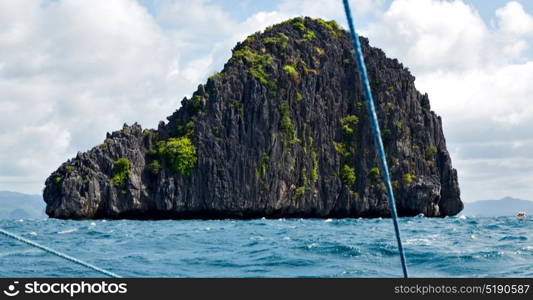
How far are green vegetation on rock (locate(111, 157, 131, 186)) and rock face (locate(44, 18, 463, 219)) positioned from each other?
14cm

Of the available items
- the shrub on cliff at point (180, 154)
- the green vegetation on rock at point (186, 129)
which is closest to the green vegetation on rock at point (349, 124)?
the green vegetation on rock at point (186, 129)

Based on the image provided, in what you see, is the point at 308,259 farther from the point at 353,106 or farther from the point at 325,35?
the point at 325,35

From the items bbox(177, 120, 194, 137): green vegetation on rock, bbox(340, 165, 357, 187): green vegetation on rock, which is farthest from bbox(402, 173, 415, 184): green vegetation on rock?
bbox(177, 120, 194, 137): green vegetation on rock

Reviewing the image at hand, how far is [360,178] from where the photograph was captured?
296ft

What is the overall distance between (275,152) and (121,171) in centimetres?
2147

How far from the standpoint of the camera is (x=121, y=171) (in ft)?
268

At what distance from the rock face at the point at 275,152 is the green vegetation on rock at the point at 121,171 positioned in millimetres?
141

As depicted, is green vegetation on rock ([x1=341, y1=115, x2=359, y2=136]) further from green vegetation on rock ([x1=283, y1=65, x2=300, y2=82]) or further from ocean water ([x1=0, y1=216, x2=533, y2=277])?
ocean water ([x1=0, y1=216, x2=533, y2=277])

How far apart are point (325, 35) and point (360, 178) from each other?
85.5 feet

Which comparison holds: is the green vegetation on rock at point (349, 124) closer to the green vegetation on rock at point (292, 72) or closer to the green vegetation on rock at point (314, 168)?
the green vegetation on rock at point (314, 168)

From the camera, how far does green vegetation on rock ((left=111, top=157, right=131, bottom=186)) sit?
80750 mm

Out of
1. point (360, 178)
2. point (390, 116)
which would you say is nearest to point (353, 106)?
point (390, 116)

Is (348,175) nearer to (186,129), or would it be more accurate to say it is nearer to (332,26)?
(186,129)

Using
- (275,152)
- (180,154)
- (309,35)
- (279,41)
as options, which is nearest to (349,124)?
(275,152)
